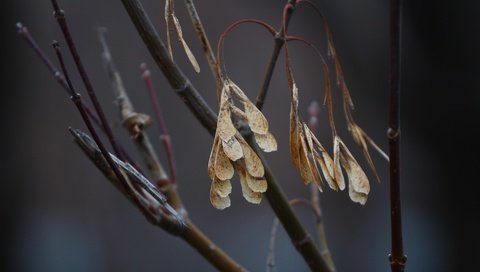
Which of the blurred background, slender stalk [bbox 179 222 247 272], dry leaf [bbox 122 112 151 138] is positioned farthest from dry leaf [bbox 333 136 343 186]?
the blurred background

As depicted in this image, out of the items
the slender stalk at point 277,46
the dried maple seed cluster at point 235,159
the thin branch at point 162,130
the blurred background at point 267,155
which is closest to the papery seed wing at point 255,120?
the dried maple seed cluster at point 235,159

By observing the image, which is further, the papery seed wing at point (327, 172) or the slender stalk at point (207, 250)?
the slender stalk at point (207, 250)

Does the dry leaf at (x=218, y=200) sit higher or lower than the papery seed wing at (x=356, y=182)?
lower

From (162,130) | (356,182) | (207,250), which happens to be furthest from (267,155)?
(356,182)

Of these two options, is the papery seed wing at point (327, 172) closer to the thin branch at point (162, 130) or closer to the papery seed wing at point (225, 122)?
the papery seed wing at point (225, 122)

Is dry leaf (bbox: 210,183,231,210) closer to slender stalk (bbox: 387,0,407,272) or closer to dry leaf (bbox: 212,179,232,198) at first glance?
dry leaf (bbox: 212,179,232,198)

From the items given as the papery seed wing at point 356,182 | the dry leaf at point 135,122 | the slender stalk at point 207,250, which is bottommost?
the slender stalk at point 207,250
